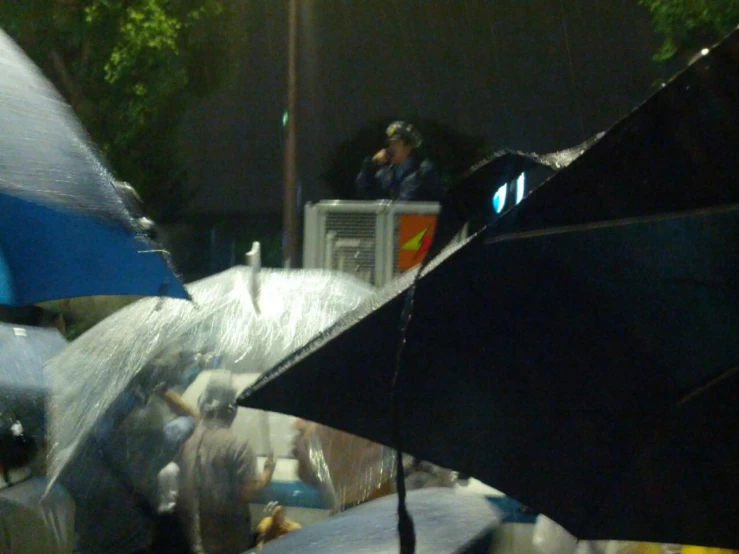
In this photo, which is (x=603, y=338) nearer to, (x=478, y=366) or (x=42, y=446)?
(x=478, y=366)

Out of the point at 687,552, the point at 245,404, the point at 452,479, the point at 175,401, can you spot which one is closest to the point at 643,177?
the point at 245,404

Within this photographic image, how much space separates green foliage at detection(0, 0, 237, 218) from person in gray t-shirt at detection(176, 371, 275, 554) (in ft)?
32.3

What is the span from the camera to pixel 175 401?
14.7ft

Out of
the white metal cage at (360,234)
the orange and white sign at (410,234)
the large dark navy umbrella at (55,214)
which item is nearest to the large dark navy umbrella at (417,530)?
the large dark navy umbrella at (55,214)

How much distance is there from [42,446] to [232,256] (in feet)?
82.8

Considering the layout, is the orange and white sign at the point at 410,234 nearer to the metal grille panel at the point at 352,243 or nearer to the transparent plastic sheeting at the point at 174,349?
the metal grille panel at the point at 352,243

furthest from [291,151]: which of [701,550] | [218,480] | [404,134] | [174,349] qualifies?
[701,550]

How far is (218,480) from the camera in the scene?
4.38 meters

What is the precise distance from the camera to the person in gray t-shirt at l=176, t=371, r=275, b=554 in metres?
4.32

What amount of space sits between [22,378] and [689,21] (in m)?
9.51

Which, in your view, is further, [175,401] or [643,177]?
[175,401]

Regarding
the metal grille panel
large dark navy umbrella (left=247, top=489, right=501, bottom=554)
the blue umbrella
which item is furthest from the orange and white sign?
large dark navy umbrella (left=247, top=489, right=501, bottom=554)

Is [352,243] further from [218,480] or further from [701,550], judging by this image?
[701,550]

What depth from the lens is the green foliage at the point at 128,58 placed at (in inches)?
525
